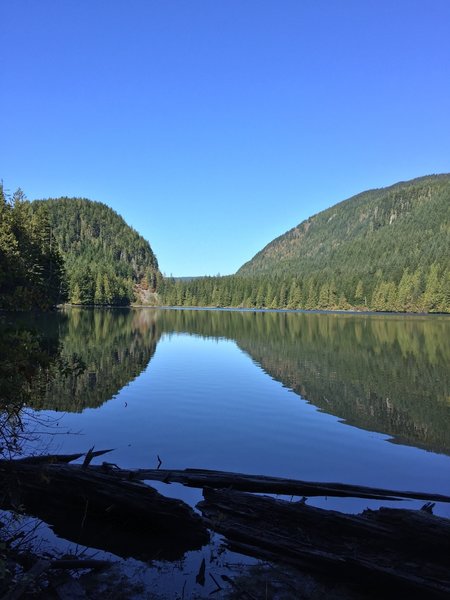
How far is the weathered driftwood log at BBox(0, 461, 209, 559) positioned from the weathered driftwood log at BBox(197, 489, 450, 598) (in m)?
0.91

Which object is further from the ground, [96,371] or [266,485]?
[266,485]

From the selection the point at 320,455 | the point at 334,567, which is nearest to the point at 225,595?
the point at 334,567

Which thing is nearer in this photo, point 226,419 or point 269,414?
point 226,419

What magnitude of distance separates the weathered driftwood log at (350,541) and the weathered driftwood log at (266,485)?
155cm

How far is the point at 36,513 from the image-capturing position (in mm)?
11992

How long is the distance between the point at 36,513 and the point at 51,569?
128 inches

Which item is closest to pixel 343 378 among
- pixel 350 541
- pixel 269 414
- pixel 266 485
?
pixel 269 414

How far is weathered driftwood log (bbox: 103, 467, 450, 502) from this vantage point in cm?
1273

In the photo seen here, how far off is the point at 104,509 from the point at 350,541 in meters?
5.88

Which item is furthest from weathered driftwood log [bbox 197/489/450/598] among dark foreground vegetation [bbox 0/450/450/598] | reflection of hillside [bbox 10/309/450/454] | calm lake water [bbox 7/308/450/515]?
reflection of hillside [bbox 10/309/450/454]

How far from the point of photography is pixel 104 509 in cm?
1164

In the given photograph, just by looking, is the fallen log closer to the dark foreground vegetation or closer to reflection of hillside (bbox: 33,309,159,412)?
the dark foreground vegetation

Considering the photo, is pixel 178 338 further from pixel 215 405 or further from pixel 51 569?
pixel 51 569

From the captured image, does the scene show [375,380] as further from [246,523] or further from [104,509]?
[104,509]
